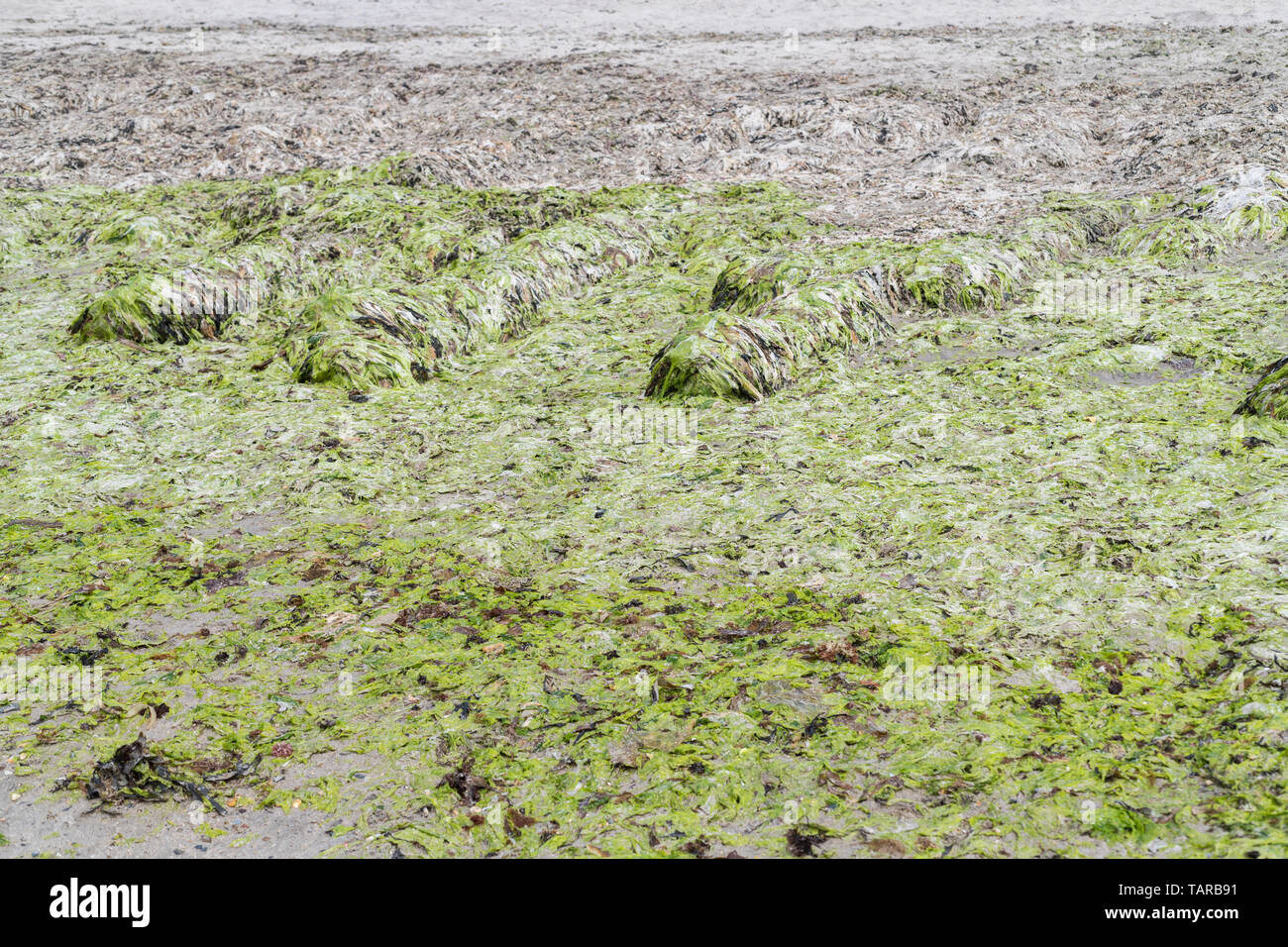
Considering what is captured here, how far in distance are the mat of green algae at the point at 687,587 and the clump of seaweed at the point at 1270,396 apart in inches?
7.5

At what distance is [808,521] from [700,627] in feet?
4.36

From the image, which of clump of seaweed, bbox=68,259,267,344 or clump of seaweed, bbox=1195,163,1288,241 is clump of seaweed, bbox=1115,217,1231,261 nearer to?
clump of seaweed, bbox=1195,163,1288,241

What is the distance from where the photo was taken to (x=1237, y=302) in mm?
9195

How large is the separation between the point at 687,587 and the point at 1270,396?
467 cm

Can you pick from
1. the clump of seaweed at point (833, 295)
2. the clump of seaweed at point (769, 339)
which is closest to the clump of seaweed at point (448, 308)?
the clump of seaweed at point (833, 295)

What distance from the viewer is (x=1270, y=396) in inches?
275

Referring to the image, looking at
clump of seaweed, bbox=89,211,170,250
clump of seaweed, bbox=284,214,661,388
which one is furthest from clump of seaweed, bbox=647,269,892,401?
clump of seaweed, bbox=89,211,170,250

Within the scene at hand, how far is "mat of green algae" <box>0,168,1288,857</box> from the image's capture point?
4.04 metres

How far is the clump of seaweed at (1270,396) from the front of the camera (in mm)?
6883

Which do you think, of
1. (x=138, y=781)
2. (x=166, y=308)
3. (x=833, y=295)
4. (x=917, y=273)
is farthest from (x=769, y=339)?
(x=166, y=308)

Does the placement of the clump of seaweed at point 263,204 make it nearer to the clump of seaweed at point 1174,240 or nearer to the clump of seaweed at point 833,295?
the clump of seaweed at point 833,295

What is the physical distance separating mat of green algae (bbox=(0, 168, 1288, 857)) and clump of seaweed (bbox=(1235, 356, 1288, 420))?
0.62 feet

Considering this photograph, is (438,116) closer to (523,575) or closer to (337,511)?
(337,511)
